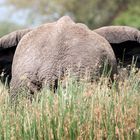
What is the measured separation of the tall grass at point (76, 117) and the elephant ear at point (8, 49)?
5.53 ft

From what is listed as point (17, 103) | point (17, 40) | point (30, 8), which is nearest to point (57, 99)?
point (17, 103)

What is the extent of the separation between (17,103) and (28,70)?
60 centimetres

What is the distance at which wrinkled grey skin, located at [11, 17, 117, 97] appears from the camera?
19.7ft

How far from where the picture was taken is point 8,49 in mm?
7035

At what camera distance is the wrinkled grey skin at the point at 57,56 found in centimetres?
601

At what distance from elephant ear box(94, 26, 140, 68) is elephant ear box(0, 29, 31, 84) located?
766 mm

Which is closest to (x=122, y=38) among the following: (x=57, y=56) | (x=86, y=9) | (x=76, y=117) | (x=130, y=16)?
(x=57, y=56)

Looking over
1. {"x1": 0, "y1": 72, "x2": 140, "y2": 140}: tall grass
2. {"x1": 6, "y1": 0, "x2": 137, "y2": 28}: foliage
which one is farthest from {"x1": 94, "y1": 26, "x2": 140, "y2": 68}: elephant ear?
{"x1": 6, "y1": 0, "x2": 137, "y2": 28}: foliage

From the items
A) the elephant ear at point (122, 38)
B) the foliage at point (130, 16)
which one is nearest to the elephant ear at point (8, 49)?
the elephant ear at point (122, 38)

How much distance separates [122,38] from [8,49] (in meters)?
1.13

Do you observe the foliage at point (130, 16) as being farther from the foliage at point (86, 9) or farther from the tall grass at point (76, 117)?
the tall grass at point (76, 117)

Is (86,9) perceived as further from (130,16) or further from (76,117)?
(76,117)

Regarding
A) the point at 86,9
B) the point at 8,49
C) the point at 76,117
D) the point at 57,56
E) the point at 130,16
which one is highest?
the point at 86,9

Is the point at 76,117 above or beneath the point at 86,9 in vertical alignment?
beneath
